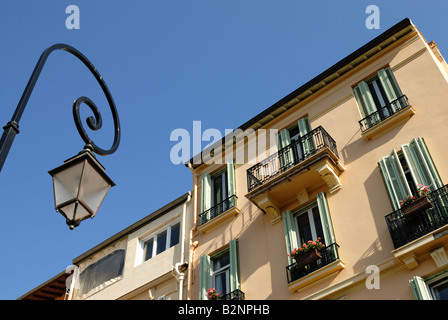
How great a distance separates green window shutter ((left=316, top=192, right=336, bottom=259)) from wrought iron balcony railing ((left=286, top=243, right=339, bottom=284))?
0.04 meters

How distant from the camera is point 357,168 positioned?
14281 millimetres

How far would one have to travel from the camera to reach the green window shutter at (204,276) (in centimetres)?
1530

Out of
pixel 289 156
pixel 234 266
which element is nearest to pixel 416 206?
pixel 289 156

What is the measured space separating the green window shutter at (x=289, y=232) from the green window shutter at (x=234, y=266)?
6.04 feet

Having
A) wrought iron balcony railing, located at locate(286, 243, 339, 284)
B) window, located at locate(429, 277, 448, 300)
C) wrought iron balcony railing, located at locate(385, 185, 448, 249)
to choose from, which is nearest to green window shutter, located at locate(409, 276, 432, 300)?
window, located at locate(429, 277, 448, 300)

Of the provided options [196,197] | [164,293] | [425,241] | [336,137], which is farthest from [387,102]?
[164,293]

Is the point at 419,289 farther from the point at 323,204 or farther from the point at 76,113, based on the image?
the point at 76,113

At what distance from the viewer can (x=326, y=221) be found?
1367cm

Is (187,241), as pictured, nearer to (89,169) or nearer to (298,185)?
(298,185)

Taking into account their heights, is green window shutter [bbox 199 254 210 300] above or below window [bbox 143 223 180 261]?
below

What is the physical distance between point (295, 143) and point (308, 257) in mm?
4433

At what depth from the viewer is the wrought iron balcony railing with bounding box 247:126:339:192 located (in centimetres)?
1536

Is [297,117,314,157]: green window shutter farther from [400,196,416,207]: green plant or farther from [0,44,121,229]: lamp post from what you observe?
[0,44,121,229]: lamp post
